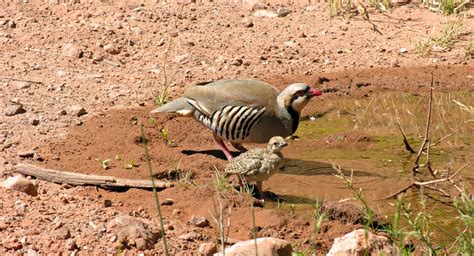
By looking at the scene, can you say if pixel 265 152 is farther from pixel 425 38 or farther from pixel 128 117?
pixel 425 38

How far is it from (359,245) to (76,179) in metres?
2.67

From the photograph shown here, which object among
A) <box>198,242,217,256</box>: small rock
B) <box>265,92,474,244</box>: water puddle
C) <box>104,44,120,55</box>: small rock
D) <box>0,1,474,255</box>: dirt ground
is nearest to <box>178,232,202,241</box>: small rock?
<box>0,1,474,255</box>: dirt ground

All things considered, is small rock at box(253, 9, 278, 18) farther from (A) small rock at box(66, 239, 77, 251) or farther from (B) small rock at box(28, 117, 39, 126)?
(A) small rock at box(66, 239, 77, 251)

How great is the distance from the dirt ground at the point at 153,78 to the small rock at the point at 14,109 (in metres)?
0.05

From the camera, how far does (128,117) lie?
8.94 meters

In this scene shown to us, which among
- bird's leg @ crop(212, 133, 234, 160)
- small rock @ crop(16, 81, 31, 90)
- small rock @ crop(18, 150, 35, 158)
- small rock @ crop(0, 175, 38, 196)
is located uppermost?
small rock @ crop(0, 175, 38, 196)

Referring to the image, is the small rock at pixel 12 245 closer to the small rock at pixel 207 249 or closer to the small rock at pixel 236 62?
the small rock at pixel 207 249

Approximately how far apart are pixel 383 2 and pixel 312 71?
190cm

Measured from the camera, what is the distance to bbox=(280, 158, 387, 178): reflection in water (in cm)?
798

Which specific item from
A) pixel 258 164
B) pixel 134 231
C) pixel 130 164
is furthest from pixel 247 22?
pixel 134 231

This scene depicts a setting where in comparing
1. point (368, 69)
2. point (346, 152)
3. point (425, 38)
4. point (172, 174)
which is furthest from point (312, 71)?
point (172, 174)

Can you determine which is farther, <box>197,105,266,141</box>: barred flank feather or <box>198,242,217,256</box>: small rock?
<box>197,105,266,141</box>: barred flank feather

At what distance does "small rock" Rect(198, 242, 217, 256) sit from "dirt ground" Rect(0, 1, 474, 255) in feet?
0.60

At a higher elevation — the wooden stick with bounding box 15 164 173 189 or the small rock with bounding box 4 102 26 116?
the wooden stick with bounding box 15 164 173 189
